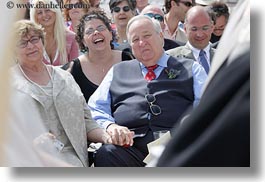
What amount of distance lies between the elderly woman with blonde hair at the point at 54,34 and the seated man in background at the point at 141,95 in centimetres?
22

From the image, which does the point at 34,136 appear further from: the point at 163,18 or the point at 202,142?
the point at 163,18

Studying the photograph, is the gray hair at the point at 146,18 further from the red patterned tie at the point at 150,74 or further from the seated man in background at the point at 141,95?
the red patterned tie at the point at 150,74

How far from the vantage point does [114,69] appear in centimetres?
225

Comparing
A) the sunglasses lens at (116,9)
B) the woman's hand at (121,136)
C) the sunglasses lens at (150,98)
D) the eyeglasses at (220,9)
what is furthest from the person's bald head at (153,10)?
the woman's hand at (121,136)

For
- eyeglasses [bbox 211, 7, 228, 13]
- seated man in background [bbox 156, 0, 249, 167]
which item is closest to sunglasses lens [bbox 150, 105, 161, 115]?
eyeglasses [bbox 211, 7, 228, 13]

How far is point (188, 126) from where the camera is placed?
0.55m

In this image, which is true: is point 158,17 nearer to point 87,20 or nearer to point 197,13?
point 197,13

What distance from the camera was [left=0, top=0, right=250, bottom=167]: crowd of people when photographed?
80.1 inches

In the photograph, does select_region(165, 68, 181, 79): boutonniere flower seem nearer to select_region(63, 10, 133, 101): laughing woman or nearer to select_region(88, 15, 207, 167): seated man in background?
select_region(88, 15, 207, 167): seated man in background

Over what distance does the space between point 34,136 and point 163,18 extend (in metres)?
1.63

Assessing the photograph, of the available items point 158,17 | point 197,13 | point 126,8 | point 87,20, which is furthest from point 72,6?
point 197,13

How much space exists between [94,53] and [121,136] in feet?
1.69

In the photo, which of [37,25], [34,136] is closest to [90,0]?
[37,25]

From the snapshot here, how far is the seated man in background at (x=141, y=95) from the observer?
2.03m
